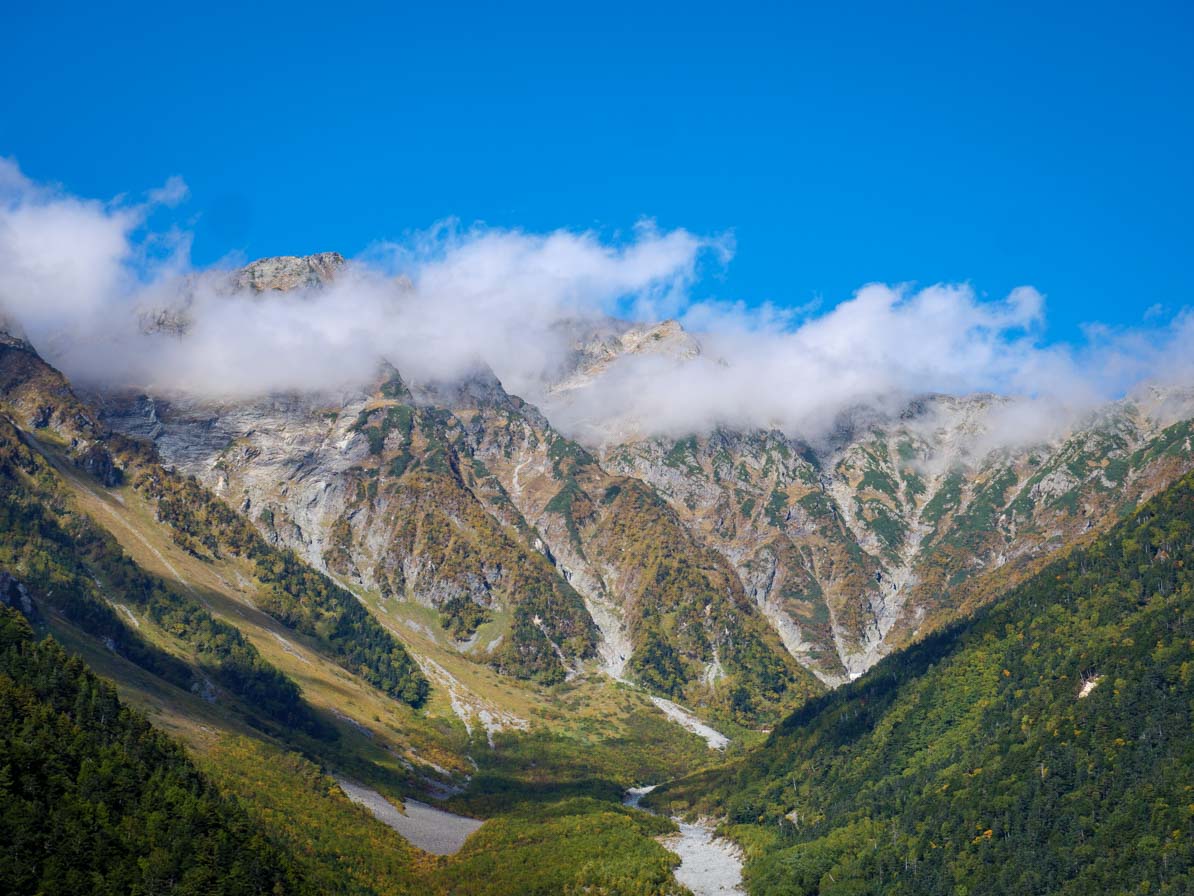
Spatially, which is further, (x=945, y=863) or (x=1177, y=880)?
(x=945, y=863)

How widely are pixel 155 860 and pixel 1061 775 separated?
521ft

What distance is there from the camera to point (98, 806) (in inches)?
5733

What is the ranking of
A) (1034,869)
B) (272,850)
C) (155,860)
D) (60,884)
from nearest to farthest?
(60,884) < (155,860) < (272,850) < (1034,869)

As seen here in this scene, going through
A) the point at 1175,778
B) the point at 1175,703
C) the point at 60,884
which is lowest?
the point at 60,884

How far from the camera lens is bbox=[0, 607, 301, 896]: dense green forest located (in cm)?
13075

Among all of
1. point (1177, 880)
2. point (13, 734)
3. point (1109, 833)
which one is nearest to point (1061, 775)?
point (1109, 833)

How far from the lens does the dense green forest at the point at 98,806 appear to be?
429 feet

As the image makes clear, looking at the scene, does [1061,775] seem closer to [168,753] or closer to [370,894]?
[370,894]

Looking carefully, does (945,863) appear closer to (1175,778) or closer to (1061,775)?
(1061,775)

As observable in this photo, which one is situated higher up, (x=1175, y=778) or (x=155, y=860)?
(x=1175, y=778)

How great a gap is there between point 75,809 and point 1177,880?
16240 centimetres

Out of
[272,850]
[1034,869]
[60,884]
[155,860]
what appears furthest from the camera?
[1034,869]

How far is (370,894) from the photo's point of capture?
644ft

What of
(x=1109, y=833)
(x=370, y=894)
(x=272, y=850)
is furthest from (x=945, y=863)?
(x=272, y=850)
